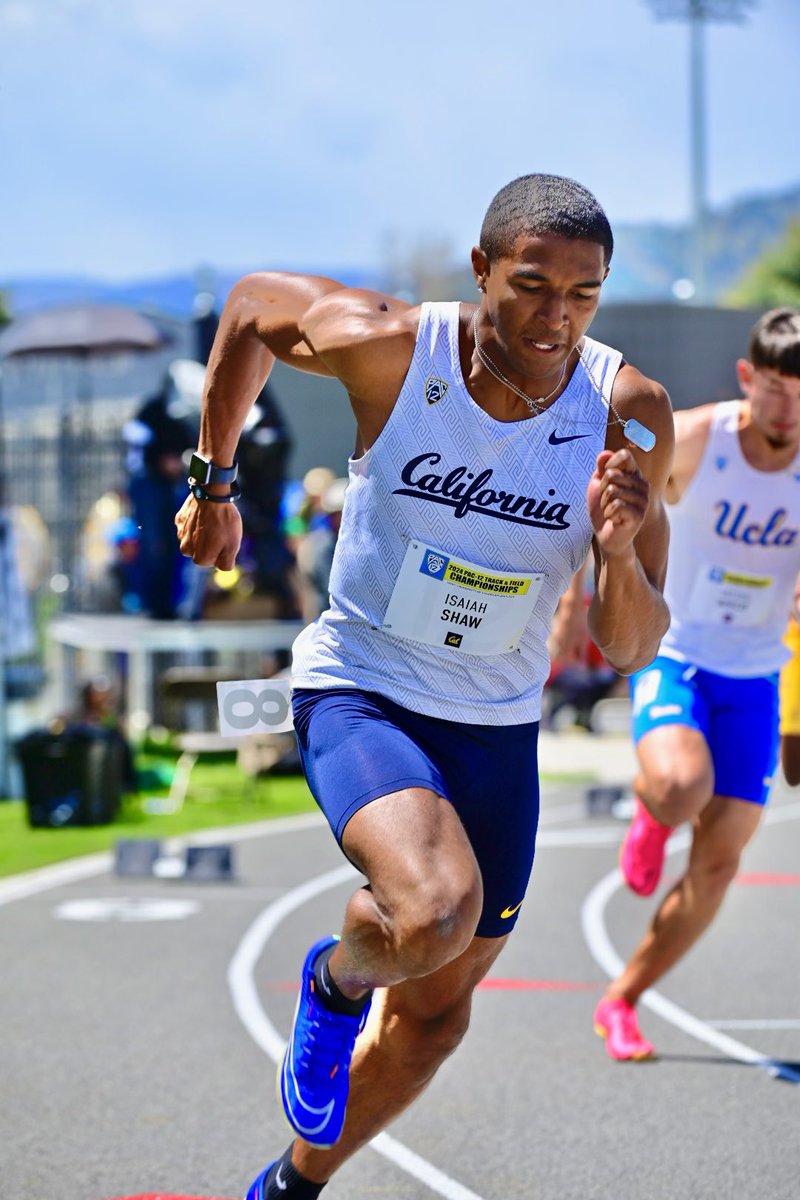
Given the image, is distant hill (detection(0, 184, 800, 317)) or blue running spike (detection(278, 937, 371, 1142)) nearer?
blue running spike (detection(278, 937, 371, 1142))

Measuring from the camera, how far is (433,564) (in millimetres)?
3609

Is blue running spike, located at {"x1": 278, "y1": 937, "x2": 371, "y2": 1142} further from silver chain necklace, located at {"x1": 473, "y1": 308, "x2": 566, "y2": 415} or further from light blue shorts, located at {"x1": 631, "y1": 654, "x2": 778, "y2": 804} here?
light blue shorts, located at {"x1": 631, "y1": 654, "x2": 778, "y2": 804}

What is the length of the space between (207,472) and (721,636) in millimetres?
2410

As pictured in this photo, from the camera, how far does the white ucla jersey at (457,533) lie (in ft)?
11.7

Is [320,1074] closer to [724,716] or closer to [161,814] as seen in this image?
[724,716]

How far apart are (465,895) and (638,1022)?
3426mm

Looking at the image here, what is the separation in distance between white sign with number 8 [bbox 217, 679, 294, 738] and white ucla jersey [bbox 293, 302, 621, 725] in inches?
5.8

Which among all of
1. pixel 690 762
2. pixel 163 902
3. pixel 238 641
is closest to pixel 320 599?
pixel 238 641

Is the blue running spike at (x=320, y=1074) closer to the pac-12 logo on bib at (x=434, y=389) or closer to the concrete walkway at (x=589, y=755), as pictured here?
the pac-12 logo on bib at (x=434, y=389)

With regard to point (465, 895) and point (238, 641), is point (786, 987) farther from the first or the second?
point (238, 641)

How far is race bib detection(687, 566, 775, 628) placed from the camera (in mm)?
5766

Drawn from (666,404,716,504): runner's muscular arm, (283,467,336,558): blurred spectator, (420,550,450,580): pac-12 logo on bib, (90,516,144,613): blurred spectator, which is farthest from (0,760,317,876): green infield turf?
(420,550,450,580): pac-12 logo on bib

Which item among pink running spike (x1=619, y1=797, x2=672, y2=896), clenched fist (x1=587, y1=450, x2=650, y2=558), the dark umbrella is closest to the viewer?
clenched fist (x1=587, y1=450, x2=650, y2=558)

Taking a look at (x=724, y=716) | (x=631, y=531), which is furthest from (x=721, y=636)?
(x=631, y=531)
